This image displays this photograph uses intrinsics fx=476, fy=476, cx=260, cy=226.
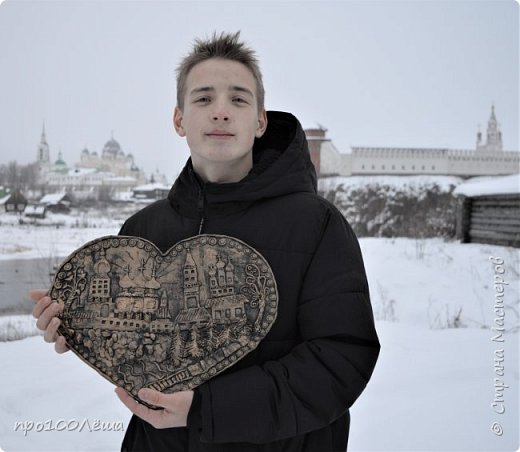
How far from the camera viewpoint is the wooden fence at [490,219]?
10.5 meters

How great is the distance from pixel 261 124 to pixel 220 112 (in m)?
0.24

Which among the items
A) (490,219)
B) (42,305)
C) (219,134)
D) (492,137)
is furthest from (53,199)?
(492,137)

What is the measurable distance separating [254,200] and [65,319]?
633 mm

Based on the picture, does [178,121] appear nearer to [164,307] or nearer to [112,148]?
[164,307]

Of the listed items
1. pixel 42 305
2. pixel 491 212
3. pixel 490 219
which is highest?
pixel 491 212

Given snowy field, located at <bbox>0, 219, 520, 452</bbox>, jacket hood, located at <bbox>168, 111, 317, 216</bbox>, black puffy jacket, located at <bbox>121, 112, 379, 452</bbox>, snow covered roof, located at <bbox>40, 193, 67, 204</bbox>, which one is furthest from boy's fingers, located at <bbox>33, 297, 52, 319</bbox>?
snow covered roof, located at <bbox>40, 193, 67, 204</bbox>

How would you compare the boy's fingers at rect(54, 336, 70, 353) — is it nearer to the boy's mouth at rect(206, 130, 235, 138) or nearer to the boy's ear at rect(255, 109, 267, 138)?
the boy's mouth at rect(206, 130, 235, 138)

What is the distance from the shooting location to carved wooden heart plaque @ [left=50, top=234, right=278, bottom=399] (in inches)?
49.6

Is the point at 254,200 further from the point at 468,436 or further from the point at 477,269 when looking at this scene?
the point at 477,269

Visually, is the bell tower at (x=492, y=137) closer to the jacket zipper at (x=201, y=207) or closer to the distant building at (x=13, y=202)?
the distant building at (x=13, y=202)

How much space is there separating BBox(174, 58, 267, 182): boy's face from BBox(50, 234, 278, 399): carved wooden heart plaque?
0.87ft

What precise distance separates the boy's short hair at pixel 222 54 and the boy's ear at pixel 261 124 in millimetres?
28

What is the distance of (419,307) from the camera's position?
255 inches

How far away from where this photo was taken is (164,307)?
1.32 metres
